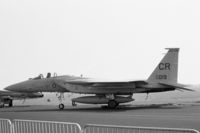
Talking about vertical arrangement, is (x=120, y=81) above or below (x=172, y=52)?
below

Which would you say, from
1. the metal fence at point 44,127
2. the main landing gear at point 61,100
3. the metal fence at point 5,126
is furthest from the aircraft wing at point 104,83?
the metal fence at point 44,127

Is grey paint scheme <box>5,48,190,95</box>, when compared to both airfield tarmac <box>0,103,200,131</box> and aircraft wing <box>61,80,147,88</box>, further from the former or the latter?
airfield tarmac <box>0,103,200,131</box>

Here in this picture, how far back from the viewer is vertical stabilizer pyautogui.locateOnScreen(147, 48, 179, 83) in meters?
24.2

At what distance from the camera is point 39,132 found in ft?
26.4

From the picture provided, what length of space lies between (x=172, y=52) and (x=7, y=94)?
63.7ft

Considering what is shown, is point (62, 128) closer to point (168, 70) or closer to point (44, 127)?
point (44, 127)

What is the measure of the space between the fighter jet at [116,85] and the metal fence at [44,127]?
52.4ft

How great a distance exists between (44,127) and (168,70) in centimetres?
1732

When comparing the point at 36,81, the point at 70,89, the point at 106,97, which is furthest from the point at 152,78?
the point at 36,81

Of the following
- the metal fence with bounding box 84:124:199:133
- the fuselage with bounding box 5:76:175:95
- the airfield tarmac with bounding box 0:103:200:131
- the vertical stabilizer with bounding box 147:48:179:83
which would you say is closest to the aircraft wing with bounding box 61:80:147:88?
the fuselage with bounding box 5:76:175:95

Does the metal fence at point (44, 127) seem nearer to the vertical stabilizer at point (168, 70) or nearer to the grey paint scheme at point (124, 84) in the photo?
the grey paint scheme at point (124, 84)

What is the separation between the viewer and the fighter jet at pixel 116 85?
24.2m

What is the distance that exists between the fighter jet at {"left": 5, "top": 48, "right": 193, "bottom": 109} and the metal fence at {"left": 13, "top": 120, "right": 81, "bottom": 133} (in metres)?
16.0

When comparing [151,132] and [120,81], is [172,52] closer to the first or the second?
[120,81]
